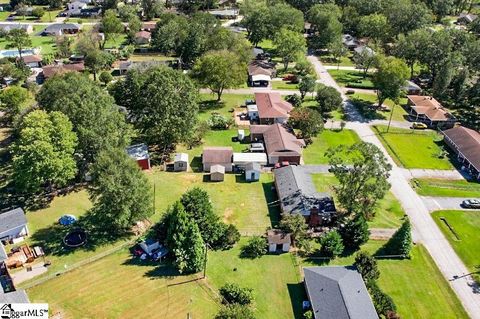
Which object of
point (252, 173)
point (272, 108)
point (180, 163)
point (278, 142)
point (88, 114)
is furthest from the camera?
point (272, 108)

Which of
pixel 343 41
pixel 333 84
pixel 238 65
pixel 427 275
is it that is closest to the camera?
pixel 427 275

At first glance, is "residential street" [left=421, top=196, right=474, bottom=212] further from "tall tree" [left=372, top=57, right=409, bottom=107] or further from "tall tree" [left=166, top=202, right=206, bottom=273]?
"tall tree" [left=166, top=202, right=206, bottom=273]

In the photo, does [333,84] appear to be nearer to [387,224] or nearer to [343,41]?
[343,41]

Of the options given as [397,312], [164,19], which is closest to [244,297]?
[397,312]

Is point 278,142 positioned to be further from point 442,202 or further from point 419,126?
point 419,126

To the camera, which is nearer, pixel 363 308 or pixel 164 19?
pixel 363 308

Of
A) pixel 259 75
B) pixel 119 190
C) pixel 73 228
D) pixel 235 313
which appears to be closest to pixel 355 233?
pixel 235 313

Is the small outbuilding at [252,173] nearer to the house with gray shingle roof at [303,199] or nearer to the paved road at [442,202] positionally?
the house with gray shingle roof at [303,199]
